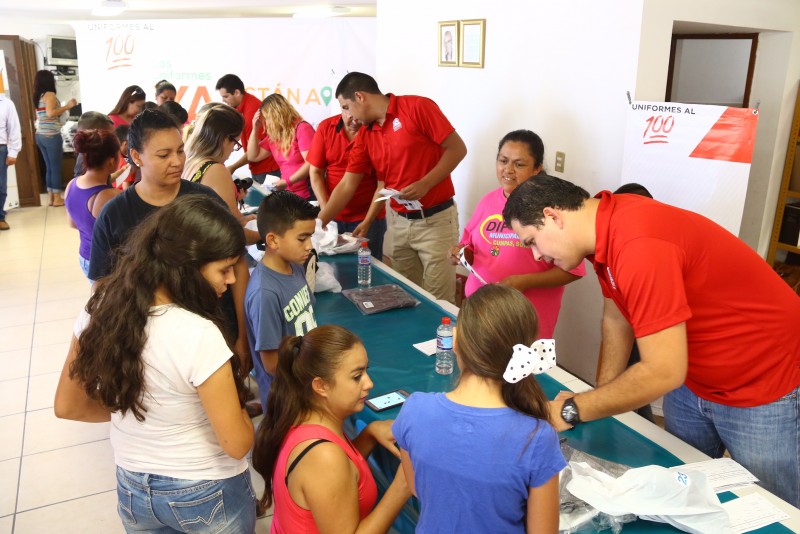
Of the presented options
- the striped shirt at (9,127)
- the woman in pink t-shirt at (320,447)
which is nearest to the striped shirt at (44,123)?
the striped shirt at (9,127)

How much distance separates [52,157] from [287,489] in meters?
7.91

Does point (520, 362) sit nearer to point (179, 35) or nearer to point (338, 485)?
point (338, 485)

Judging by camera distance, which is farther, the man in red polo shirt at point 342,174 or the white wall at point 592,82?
the man in red polo shirt at point 342,174

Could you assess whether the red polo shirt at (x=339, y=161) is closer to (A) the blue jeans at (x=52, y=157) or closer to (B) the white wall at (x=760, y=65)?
(B) the white wall at (x=760, y=65)

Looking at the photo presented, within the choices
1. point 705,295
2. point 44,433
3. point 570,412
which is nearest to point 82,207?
point 44,433

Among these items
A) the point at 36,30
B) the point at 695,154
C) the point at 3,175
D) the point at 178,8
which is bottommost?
the point at 3,175

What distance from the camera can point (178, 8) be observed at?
7832mm

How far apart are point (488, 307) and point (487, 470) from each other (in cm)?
31

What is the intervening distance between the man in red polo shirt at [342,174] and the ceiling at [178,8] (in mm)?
3543

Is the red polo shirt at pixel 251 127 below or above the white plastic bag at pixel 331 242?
above

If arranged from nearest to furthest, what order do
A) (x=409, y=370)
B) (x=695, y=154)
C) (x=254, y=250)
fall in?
(x=409, y=370) < (x=695, y=154) < (x=254, y=250)

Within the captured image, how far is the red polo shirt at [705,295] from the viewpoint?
1.54m

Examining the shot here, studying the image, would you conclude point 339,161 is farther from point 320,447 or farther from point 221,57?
point 221,57

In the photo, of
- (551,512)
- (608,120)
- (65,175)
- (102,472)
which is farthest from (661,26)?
(65,175)
